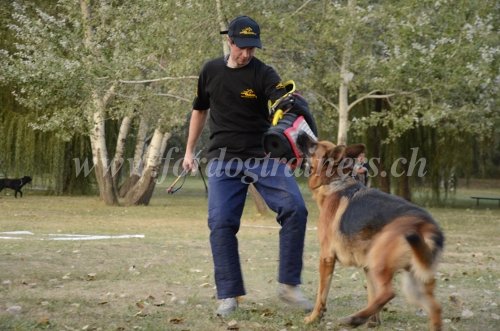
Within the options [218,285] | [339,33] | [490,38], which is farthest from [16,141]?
[218,285]

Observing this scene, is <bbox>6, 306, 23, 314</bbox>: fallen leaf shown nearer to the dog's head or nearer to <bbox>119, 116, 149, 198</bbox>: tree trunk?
the dog's head

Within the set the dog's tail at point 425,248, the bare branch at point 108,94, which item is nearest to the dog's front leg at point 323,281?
the dog's tail at point 425,248

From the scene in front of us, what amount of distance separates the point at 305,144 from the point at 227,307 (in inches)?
57.4

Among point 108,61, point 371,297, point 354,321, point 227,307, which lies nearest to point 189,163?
point 227,307

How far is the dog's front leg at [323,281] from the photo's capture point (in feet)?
22.8

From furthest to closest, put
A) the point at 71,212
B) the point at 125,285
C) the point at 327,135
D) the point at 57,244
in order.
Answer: the point at 327,135, the point at 71,212, the point at 57,244, the point at 125,285

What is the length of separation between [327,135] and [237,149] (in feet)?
67.4

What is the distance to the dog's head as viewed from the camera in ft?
23.1

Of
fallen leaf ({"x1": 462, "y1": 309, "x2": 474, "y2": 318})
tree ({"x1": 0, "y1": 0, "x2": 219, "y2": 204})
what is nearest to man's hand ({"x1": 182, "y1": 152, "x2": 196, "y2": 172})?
fallen leaf ({"x1": 462, "y1": 309, "x2": 474, "y2": 318})

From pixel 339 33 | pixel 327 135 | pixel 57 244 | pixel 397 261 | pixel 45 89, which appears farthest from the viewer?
pixel 327 135

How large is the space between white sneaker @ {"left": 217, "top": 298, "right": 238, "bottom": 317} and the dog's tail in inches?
71.6

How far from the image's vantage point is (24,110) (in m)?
31.1

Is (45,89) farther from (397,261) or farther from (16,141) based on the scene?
(397,261)

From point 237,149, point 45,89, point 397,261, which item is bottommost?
point 397,261
